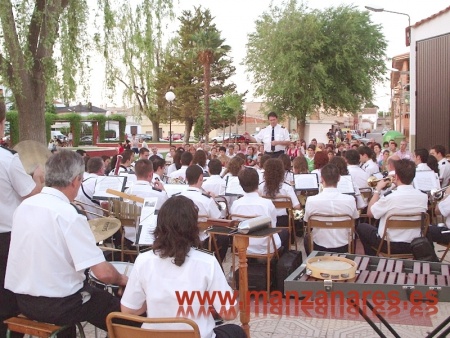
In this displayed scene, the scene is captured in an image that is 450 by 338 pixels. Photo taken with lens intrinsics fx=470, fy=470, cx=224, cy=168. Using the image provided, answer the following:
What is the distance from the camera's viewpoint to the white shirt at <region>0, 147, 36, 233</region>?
11.5 feet

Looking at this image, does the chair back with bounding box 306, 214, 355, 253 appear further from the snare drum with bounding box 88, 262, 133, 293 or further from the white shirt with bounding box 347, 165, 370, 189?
the white shirt with bounding box 347, 165, 370, 189

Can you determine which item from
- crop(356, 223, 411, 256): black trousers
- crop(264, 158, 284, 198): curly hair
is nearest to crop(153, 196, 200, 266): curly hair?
crop(356, 223, 411, 256): black trousers

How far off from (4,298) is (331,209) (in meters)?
3.40

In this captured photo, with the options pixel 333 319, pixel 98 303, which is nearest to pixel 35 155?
pixel 98 303

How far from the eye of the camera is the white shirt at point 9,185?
11.5 ft

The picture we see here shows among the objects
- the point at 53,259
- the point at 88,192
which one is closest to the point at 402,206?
the point at 53,259

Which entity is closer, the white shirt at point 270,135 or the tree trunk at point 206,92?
the white shirt at point 270,135

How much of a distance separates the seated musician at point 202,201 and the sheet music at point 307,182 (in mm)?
1627

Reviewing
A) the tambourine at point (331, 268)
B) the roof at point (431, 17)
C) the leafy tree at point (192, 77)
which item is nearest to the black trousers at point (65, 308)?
the tambourine at point (331, 268)

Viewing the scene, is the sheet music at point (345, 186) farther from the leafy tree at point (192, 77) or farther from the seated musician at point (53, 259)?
the leafy tree at point (192, 77)

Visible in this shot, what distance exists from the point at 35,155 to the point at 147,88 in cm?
579

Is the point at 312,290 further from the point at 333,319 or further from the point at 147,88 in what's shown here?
the point at 147,88

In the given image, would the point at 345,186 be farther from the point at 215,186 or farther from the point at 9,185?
the point at 9,185

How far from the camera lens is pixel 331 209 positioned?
5.30m
